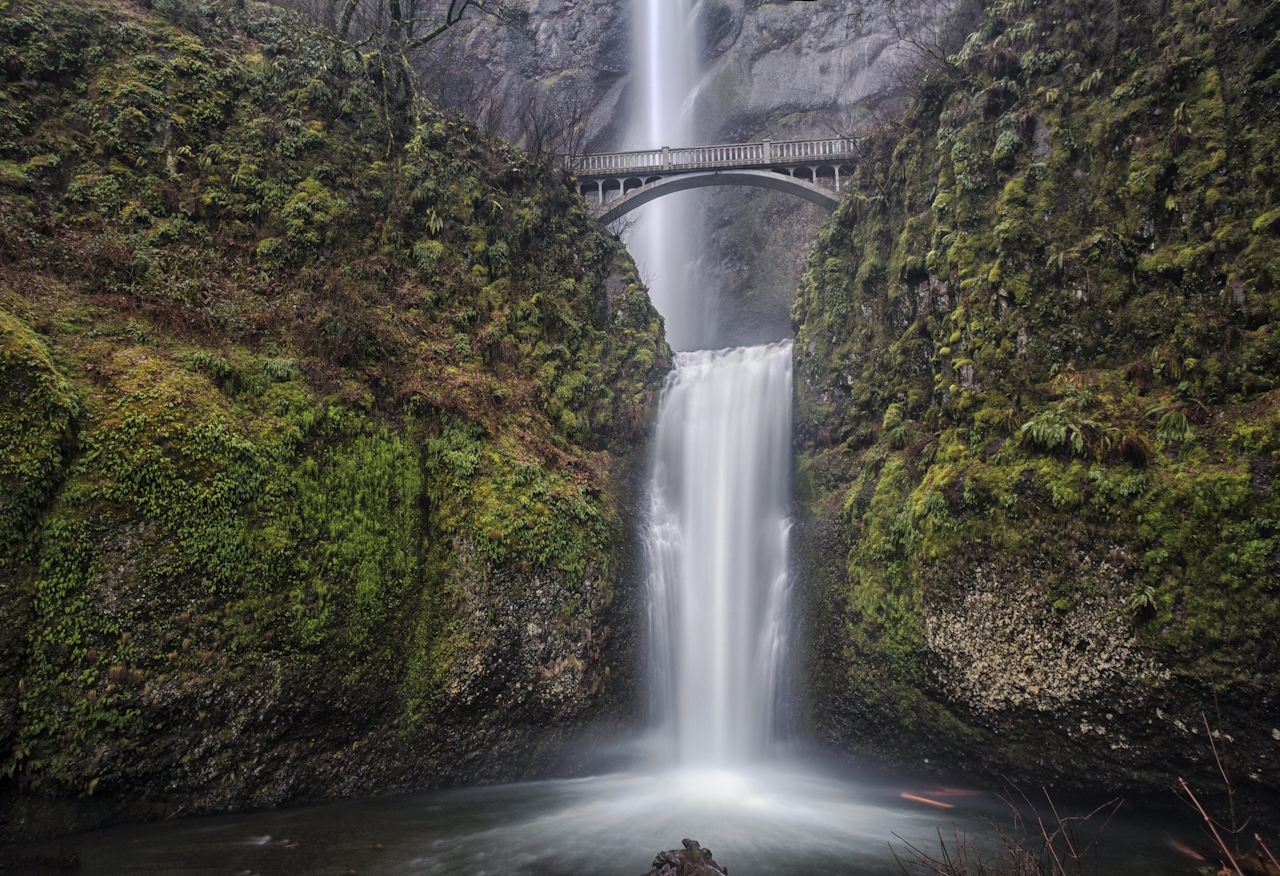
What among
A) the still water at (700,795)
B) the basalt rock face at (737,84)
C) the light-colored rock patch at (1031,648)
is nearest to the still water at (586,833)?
the still water at (700,795)

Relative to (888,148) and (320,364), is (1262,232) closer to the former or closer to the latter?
(888,148)

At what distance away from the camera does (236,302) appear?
39.1 feet

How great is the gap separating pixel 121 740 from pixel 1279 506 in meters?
14.8

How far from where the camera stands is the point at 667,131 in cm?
3475

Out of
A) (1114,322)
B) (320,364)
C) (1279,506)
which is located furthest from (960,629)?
(320,364)

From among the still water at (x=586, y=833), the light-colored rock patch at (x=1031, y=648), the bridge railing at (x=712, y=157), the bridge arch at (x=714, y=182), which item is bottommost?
the still water at (x=586, y=833)

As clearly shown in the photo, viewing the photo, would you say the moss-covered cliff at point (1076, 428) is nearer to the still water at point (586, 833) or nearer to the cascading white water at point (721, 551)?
the still water at point (586, 833)

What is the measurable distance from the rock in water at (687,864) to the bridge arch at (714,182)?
19030 mm

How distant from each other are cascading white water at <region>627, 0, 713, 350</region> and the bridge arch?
34.8ft

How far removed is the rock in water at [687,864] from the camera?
729cm

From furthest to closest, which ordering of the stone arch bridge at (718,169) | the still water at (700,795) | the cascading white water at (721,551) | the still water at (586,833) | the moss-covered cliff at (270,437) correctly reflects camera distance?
the stone arch bridge at (718,169)
the cascading white water at (721,551)
the moss-covered cliff at (270,437)
the still water at (700,795)
the still water at (586,833)

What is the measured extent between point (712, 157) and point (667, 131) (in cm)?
1358

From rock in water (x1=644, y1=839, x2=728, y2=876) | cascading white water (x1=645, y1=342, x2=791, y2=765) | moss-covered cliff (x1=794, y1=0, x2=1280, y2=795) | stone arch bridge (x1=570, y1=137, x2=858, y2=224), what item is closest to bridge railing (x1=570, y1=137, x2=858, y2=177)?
stone arch bridge (x1=570, y1=137, x2=858, y2=224)

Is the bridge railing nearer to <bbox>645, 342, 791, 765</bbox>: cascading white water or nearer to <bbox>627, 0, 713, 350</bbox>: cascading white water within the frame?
<bbox>645, 342, 791, 765</bbox>: cascading white water
